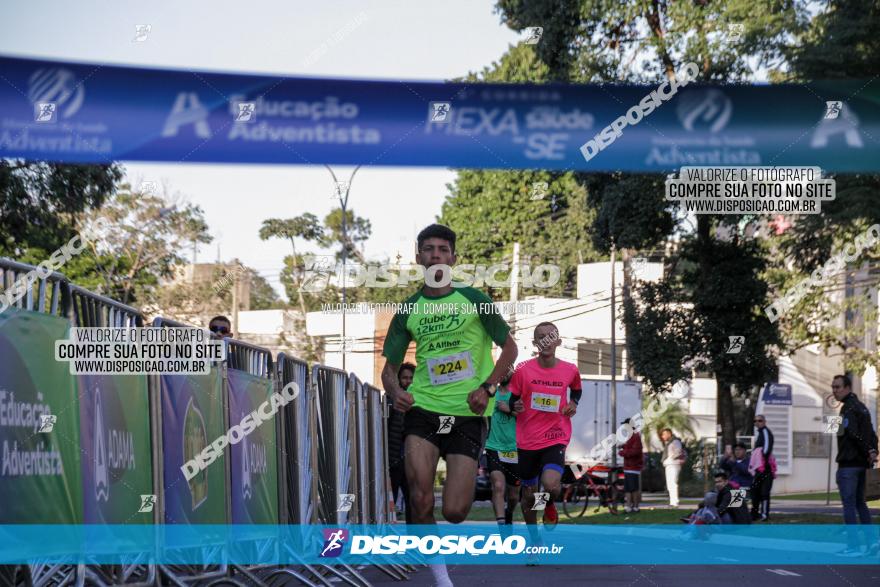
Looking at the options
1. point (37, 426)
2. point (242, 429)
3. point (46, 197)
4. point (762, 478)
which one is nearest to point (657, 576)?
point (242, 429)

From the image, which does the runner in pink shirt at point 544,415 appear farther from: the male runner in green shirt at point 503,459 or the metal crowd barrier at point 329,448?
the metal crowd barrier at point 329,448

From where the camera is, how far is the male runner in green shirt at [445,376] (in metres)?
7.98

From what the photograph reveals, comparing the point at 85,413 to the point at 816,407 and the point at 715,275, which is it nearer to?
the point at 715,275

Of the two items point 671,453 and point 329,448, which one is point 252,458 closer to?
point 329,448

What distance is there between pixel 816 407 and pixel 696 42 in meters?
38.2

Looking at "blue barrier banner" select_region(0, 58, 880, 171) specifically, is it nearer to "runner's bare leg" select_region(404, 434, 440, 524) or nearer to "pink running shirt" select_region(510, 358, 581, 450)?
"pink running shirt" select_region(510, 358, 581, 450)

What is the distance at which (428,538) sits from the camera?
26.1ft

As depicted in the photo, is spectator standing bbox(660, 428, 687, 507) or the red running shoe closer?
the red running shoe

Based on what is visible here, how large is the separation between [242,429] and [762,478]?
1634 cm

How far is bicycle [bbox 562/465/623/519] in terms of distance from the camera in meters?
26.1

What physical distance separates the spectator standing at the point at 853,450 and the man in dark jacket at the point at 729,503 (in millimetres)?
4333

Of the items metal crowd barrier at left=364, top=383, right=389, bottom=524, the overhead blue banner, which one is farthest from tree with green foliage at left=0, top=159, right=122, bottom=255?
the overhead blue banner

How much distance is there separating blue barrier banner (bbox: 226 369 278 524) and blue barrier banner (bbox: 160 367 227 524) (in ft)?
0.71

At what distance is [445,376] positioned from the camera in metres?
8.16
